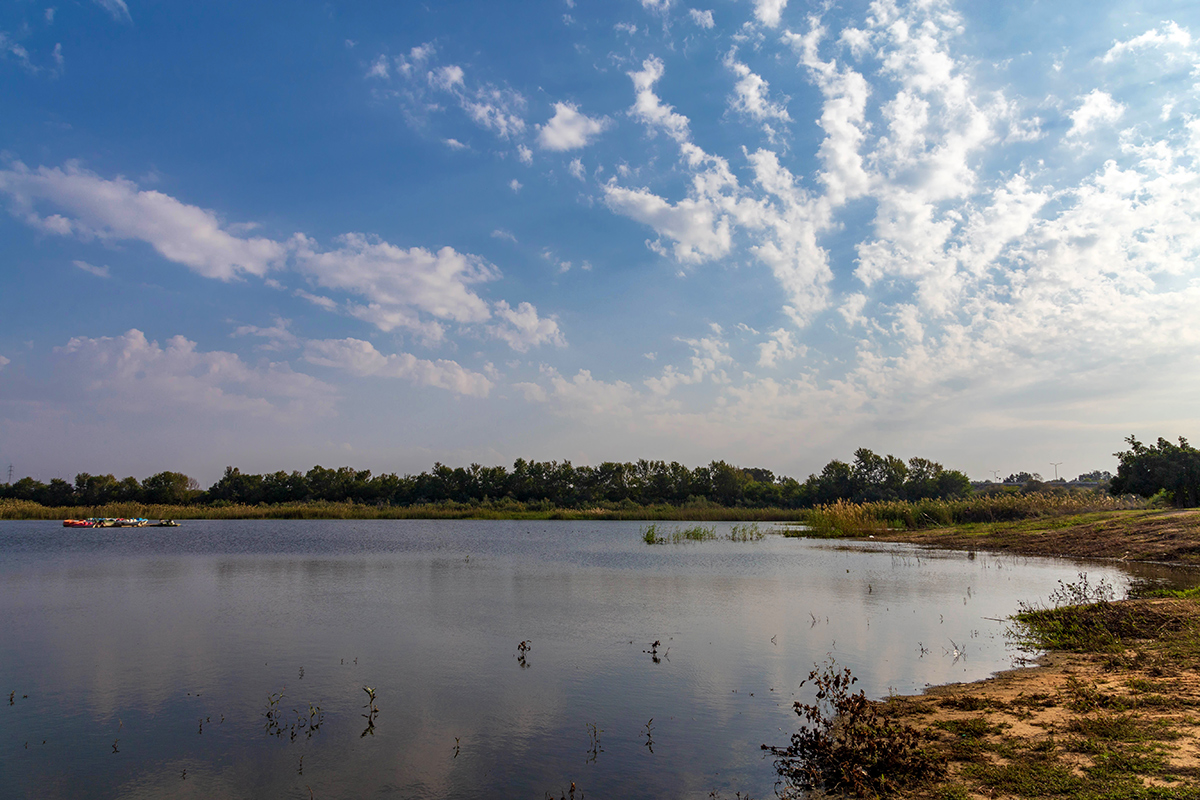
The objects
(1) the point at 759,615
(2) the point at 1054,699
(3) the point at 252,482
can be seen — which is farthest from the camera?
(3) the point at 252,482

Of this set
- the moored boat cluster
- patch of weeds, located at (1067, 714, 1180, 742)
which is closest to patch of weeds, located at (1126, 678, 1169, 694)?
patch of weeds, located at (1067, 714, 1180, 742)

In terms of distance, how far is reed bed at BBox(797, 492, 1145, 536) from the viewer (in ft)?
138

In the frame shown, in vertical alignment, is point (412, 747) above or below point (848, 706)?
below

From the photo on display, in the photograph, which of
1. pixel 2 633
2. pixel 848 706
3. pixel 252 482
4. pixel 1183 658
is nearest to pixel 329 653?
pixel 2 633

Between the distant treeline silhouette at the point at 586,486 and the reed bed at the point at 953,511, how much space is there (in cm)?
4489

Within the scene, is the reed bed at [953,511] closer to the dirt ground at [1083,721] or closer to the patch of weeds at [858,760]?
the dirt ground at [1083,721]

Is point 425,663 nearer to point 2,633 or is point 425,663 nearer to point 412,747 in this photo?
point 412,747

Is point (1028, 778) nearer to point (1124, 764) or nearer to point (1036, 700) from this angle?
point (1124, 764)

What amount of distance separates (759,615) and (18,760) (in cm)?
1271

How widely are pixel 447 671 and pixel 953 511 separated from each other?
4620cm

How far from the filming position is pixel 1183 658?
9195 mm

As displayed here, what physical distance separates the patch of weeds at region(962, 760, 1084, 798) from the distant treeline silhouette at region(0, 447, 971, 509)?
3578 inches

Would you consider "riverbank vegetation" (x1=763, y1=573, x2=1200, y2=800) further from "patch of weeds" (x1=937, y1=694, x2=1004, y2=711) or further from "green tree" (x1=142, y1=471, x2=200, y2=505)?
"green tree" (x1=142, y1=471, x2=200, y2=505)

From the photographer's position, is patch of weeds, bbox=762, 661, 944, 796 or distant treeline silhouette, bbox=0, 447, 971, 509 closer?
patch of weeds, bbox=762, 661, 944, 796
